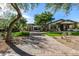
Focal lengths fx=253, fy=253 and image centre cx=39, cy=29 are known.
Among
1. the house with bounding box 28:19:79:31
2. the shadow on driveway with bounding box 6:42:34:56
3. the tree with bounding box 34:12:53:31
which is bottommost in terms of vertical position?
the shadow on driveway with bounding box 6:42:34:56

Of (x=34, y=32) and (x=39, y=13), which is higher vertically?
(x=39, y=13)

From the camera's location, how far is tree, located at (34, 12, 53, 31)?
3287 mm

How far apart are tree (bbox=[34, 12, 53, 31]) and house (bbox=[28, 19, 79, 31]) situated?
44mm

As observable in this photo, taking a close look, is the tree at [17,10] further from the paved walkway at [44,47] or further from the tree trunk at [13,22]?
the paved walkway at [44,47]

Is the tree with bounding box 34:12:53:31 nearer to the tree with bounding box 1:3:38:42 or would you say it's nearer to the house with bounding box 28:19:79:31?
the house with bounding box 28:19:79:31

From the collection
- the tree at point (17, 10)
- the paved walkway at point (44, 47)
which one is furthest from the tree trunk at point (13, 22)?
the paved walkway at point (44, 47)

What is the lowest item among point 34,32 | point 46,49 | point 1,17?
point 46,49

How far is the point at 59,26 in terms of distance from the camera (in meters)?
3.34

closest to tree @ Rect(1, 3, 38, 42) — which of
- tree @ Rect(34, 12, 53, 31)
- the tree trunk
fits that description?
the tree trunk

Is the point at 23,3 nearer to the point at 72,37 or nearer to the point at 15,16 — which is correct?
the point at 15,16

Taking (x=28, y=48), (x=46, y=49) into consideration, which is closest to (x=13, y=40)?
(x=28, y=48)

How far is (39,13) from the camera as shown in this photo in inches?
129

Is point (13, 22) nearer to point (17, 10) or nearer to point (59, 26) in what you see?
point (17, 10)

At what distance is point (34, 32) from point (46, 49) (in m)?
0.28
